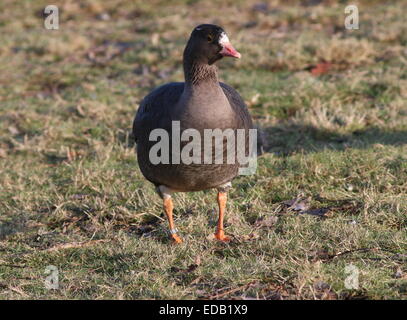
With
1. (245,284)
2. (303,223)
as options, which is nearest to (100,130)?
(303,223)

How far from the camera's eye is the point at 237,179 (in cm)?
630

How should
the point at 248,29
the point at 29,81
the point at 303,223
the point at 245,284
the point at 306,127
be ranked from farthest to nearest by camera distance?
the point at 248,29
the point at 29,81
the point at 306,127
the point at 303,223
the point at 245,284

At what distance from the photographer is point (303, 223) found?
5.13m

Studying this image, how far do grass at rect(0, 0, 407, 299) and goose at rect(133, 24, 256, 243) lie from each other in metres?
0.49

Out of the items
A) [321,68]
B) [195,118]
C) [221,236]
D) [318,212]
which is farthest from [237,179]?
[321,68]

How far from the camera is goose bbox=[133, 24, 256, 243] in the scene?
4688mm

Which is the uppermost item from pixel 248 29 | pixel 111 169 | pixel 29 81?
pixel 248 29

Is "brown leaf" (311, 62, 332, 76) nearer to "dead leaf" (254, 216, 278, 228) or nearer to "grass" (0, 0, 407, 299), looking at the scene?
"grass" (0, 0, 407, 299)

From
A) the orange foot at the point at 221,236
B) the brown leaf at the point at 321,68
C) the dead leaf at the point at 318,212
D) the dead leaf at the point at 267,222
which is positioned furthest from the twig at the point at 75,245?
the brown leaf at the point at 321,68

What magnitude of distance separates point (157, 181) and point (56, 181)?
1.93 metres

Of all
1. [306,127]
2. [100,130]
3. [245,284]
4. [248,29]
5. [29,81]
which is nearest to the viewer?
[245,284]

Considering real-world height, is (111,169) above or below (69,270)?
above

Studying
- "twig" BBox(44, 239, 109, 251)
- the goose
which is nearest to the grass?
"twig" BBox(44, 239, 109, 251)
